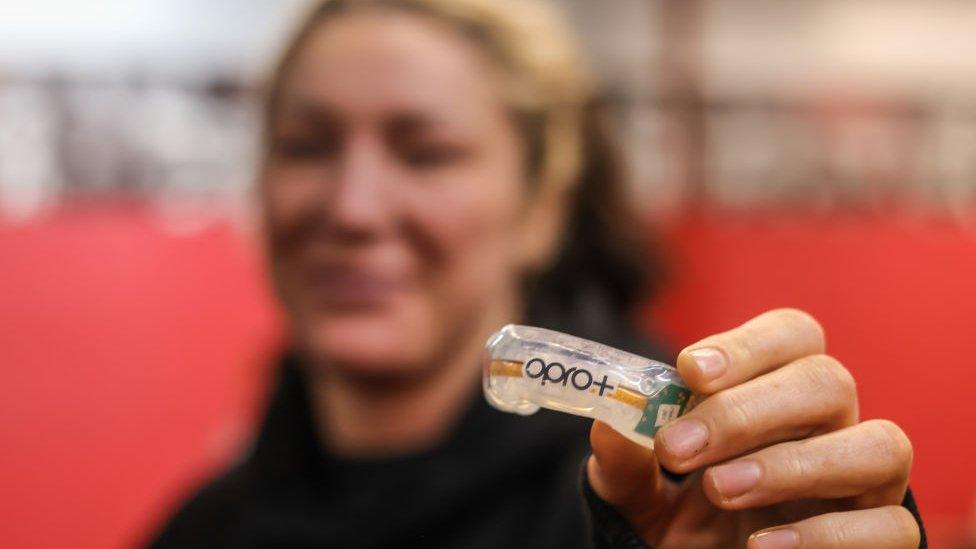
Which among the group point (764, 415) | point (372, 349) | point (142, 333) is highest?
point (764, 415)

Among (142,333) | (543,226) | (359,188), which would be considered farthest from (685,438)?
(142,333)

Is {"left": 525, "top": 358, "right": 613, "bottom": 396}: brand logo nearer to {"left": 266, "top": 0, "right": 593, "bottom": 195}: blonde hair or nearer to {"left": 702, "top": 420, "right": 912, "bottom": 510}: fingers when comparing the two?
{"left": 702, "top": 420, "right": 912, "bottom": 510}: fingers

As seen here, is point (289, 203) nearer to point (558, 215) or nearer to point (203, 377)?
point (558, 215)

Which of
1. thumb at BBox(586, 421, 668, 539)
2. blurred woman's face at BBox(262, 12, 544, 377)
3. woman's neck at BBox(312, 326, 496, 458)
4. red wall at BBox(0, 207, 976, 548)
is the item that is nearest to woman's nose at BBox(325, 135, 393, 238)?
blurred woman's face at BBox(262, 12, 544, 377)

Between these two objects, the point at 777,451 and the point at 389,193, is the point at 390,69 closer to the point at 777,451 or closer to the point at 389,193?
the point at 389,193

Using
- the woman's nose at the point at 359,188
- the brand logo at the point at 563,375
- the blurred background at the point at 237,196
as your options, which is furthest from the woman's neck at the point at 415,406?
the brand logo at the point at 563,375

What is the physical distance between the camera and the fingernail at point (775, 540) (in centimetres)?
26

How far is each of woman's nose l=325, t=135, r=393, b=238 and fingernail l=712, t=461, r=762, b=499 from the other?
0.40m

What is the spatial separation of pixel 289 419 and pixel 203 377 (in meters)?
0.49

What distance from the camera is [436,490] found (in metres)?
0.64

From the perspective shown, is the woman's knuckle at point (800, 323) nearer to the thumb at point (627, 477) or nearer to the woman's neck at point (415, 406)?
the thumb at point (627, 477)

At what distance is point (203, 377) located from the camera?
1.21 m

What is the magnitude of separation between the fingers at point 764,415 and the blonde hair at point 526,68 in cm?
47

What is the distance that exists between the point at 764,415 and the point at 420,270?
42 cm
